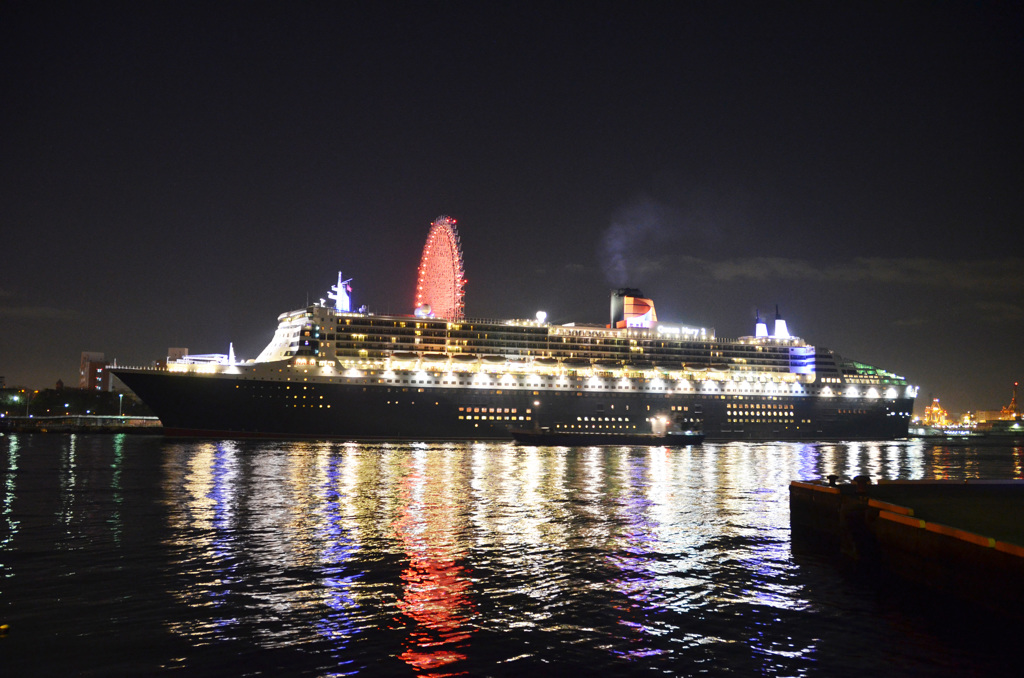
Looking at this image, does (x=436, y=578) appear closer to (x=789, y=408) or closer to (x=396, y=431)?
(x=396, y=431)

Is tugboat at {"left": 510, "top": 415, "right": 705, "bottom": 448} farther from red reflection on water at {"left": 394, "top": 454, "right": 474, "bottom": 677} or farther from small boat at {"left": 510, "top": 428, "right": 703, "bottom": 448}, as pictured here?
red reflection on water at {"left": 394, "top": 454, "right": 474, "bottom": 677}

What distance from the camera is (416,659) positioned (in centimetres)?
1067

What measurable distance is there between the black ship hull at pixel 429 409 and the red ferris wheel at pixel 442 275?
10.6 meters

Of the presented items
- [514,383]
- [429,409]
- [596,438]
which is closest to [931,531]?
[596,438]

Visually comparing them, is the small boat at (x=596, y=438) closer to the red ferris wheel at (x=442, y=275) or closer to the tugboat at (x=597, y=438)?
the tugboat at (x=597, y=438)

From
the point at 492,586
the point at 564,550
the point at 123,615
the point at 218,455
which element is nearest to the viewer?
the point at 123,615

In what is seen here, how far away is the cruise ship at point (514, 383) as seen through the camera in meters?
67.9

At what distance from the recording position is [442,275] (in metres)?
84.8

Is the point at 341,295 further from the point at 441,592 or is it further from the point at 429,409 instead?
the point at 441,592

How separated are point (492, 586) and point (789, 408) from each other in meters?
79.3

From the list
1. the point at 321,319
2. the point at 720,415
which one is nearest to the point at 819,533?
the point at 321,319

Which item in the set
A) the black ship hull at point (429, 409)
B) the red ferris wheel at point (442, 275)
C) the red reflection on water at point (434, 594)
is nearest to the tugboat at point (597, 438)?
the black ship hull at point (429, 409)

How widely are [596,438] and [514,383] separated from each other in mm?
10446

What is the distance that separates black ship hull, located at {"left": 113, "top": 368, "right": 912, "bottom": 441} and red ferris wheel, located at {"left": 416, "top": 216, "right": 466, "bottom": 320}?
10615 millimetres
